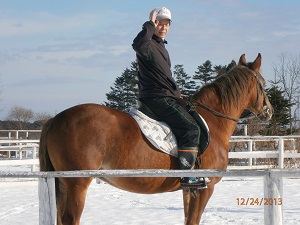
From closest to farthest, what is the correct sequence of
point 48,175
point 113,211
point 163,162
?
point 48,175
point 163,162
point 113,211

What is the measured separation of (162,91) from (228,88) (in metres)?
1.14

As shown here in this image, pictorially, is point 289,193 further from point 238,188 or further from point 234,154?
point 234,154

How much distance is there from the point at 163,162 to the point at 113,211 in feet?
13.5

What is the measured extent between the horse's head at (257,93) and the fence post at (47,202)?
378 centimetres

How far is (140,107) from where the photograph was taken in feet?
18.7

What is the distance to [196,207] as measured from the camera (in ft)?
18.3

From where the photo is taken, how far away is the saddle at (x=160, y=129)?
212 inches

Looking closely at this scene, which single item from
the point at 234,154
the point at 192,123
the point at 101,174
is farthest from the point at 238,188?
the point at 101,174

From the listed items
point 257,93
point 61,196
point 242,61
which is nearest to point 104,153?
point 61,196

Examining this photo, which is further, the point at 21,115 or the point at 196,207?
the point at 21,115

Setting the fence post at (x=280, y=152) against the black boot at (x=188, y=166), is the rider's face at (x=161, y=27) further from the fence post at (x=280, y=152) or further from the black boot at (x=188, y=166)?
the fence post at (x=280, y=152)

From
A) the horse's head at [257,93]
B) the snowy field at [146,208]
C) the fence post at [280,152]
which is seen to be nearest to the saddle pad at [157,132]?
the horse's head at [257,93]

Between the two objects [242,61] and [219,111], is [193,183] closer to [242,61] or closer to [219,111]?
[219,111]

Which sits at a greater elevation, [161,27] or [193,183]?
[161,27]
